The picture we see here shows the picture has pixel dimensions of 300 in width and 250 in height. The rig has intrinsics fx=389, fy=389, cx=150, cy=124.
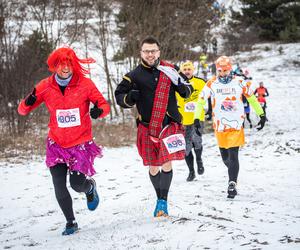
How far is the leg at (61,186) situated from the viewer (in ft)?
13.2

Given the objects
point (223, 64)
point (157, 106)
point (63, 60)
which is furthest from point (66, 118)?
point (223, 64)

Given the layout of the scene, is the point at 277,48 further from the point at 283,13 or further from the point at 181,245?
the point at 181,245

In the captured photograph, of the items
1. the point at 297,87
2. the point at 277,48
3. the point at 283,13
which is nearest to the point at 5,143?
the point at 297,87

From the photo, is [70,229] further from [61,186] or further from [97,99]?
[97,99]

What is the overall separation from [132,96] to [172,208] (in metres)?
1.48

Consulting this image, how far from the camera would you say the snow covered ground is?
11.2 feet

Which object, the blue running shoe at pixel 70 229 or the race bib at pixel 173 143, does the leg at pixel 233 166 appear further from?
the blue running shoe at pixel 70 229

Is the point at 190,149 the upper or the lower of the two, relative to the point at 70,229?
upper

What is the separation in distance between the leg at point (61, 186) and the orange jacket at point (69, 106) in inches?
9.7

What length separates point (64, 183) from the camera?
159 inches

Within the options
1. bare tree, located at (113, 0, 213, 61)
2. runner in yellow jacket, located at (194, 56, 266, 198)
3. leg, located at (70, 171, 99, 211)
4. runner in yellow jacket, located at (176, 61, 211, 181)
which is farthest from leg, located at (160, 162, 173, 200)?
bare tree, located at (113, 0, 213, 61)

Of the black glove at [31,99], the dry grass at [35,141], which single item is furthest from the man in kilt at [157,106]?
the dry grass at [35,141]

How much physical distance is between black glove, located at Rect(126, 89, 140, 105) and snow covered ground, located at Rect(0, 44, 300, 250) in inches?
49.7

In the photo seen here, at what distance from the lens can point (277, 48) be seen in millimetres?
31672
